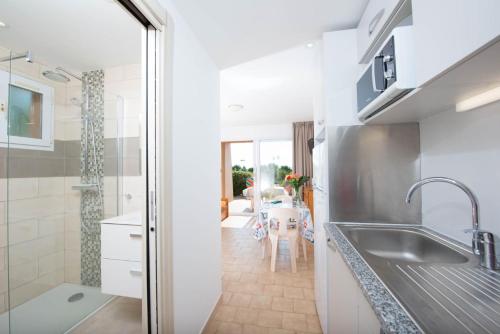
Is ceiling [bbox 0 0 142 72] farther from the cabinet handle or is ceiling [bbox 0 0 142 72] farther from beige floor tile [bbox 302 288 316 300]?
beige floor tile [bbox 302 288 316 300]

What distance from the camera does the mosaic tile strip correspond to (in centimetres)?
202

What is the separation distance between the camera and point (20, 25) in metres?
1.43

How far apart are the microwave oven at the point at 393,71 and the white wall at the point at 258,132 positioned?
4308 millimetres

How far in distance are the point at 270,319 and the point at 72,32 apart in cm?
274

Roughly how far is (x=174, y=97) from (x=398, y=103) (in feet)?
3.88

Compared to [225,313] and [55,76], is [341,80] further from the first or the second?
[55,76]

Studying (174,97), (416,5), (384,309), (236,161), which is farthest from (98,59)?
(236,161)

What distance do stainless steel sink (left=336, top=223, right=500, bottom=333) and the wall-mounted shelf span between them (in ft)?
2.28

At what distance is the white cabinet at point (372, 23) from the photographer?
98cm

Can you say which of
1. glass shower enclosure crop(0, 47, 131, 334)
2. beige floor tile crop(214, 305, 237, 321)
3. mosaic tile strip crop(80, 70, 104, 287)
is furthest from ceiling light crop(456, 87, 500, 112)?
mosaic tile strip crop(80, 70, 104, 287)

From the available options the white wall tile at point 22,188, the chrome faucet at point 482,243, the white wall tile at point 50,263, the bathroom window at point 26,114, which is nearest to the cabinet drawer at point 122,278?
the white wall tile at point 50,263

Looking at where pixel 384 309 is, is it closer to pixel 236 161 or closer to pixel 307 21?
pixel 307 21

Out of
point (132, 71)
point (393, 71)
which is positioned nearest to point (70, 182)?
point (132, 71)

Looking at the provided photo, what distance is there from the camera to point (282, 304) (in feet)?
6.27
